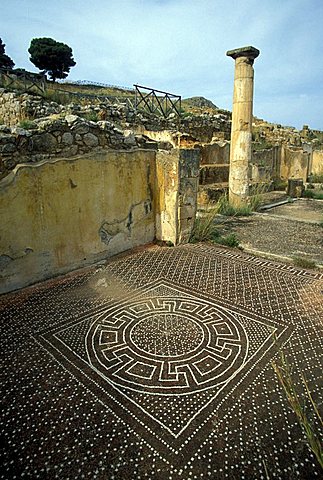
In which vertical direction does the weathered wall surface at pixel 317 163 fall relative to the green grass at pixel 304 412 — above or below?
above

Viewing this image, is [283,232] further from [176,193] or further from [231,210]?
[176,193]

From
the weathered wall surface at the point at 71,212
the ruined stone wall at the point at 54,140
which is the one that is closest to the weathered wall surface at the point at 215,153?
the weathered wall surface at the point at 71,212

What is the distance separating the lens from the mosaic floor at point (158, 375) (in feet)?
6.23

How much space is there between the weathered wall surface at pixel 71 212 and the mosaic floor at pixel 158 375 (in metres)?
0.42

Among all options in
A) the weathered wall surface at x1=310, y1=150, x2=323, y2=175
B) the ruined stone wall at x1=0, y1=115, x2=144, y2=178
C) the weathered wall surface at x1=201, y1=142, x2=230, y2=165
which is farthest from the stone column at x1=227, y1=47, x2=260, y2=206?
the weathered wall surface at x1=310, y1=150, x2=323, y2=175

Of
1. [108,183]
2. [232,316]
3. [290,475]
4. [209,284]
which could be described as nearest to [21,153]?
[108,183]

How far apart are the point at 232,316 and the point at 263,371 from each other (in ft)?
2.87

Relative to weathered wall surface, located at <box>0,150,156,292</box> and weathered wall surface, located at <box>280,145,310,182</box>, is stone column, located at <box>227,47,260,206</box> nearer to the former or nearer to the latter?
weathered wall surface, located at <box>0,150,156,292</box>

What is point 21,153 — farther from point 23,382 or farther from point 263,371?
point 263,371

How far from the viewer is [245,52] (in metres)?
8.84

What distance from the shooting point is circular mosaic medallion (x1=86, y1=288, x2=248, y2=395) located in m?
2.58

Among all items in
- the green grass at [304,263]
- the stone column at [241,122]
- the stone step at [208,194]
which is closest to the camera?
the green grass at [304,263]

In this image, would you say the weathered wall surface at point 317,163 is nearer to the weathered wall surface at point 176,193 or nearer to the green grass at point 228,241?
the green grass at point 228,241

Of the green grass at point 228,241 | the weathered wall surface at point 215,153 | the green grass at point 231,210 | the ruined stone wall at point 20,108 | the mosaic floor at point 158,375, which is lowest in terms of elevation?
the mosaic floor at point 158,375
